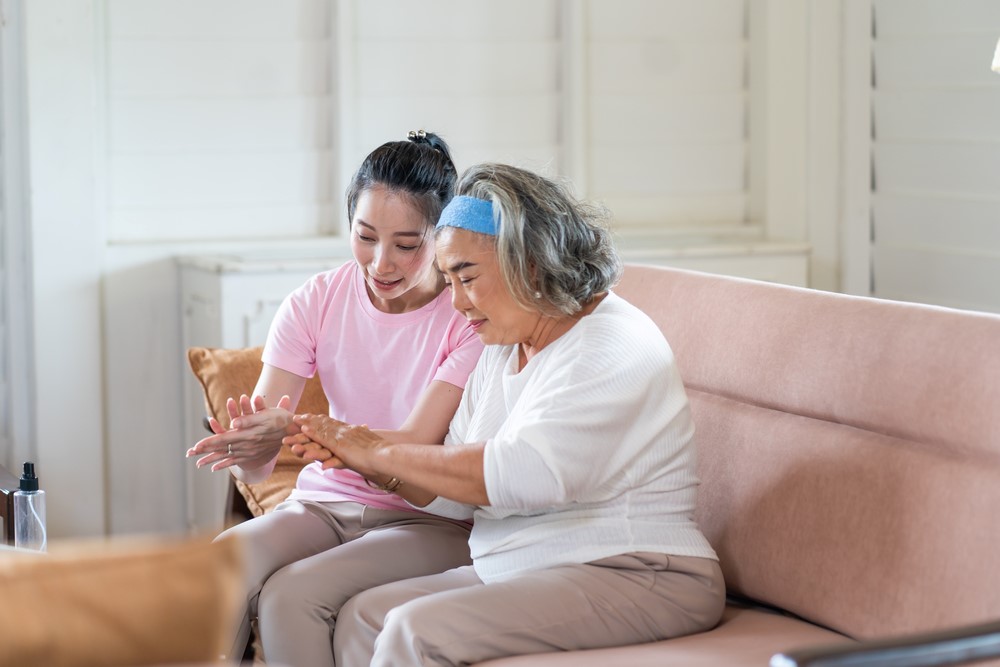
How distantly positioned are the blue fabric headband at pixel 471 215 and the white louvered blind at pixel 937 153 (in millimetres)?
2243

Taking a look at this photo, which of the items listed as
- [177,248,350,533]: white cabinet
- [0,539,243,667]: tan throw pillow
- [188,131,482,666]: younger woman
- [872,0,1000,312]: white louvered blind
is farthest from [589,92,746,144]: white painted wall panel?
[0,539,243,667]: tan throw pillow

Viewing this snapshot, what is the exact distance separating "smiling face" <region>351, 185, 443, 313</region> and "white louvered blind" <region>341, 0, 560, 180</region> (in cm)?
165

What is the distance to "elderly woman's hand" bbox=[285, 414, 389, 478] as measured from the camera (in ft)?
7.27

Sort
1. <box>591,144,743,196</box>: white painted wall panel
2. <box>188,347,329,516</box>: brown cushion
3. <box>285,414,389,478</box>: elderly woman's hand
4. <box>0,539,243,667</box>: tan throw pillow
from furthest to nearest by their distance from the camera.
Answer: <box>591,144,743,196</box>: white painted wall panel, <box>188,347,329,516</box>: brown cushion, <box>285,414,389,478</box>: elderly woman's hand, <box>0,539,243,667</box>: tan throw pillow

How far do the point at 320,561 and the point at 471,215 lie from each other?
65cm

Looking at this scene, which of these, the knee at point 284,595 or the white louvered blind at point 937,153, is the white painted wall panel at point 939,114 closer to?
the white louvered blind at point 937,153

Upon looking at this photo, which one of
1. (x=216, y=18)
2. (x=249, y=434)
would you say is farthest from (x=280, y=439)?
(x=216, y=18)

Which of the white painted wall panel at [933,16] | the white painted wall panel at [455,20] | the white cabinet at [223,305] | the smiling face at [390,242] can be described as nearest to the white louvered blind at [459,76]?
the white painted wall panel at [455,20]

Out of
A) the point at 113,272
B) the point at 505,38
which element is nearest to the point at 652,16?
the point at 505,38

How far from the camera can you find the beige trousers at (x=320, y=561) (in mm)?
2240

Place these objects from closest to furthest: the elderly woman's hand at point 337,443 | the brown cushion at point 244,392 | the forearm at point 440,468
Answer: the forearm at point 440,468, the elderly woman's hand at point 337,443, the brown cushion at point 244,392

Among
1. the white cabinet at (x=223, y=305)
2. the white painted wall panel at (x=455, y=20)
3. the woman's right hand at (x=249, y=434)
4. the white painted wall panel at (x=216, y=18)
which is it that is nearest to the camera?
the woman's right hand at (x=249, y=434)

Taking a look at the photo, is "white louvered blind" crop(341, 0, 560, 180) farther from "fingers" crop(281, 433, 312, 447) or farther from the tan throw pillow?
the tan throw pillow

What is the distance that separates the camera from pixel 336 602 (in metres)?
2.26
